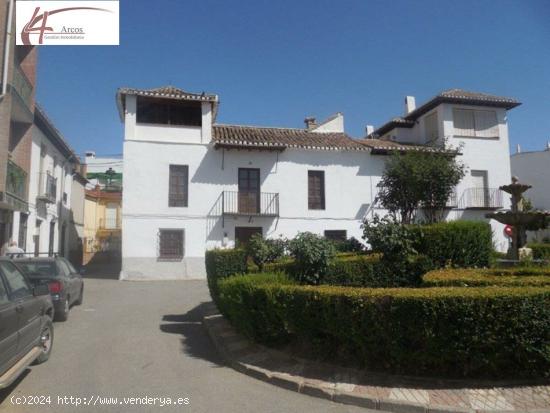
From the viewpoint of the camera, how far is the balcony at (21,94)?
14023 millimetres

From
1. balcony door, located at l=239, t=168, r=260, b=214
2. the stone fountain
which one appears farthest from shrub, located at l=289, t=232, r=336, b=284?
balcony door, located at l=239, t=168, r=260, b=214

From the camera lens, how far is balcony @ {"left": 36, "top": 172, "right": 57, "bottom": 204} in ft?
58.8

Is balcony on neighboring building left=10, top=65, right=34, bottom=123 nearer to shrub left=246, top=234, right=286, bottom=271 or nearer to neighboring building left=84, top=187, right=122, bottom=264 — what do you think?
shrub left=246, top=234, right=286, bottom=271

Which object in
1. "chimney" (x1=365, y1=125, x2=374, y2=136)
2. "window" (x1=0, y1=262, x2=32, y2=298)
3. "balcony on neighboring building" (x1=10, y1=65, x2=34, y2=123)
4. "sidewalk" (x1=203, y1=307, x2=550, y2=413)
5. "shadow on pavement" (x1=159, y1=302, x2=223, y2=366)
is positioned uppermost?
"chimney" (x1=365, y1=125, x2=374, y2=136)

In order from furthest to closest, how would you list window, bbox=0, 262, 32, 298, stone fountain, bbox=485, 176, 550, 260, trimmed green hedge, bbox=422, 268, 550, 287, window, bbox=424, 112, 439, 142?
window, bbox=424, 112, 439, 142 < stone fountain, bbox=485, 176, 550, 260 < trimmed green hedge, bbox=422, 268, 550, 287 < window, bbox=0, 262, 32, 298

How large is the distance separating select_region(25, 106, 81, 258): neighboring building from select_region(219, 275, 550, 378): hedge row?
48.9ft

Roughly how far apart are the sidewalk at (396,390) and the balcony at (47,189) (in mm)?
15495

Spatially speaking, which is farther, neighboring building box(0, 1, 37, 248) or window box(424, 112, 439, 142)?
window box(424, 112, 439, 142)

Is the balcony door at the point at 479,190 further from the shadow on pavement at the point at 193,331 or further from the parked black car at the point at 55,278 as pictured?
the parked black car at the point at 55,278

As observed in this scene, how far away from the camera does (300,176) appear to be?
20.8 m

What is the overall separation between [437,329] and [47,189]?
18505 millimetres

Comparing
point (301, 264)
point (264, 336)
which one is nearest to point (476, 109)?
point (301, 264)

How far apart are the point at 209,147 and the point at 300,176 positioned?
455cm

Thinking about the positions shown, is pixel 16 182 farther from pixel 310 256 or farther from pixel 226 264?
pixel 310 256
